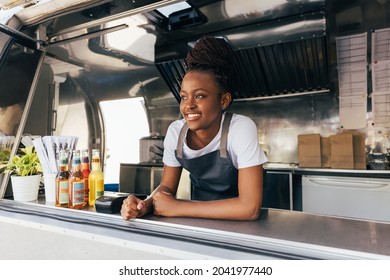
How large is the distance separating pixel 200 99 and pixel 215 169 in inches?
13.4

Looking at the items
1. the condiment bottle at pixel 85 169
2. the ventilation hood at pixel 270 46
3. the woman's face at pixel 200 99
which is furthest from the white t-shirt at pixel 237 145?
the ventilation hood at pixel 270 46

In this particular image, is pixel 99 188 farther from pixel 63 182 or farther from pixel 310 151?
pixel 310 151

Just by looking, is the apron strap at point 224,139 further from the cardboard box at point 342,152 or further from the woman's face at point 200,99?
the cardboard box at point 342,152

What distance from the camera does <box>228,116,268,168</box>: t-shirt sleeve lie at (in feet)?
3.34

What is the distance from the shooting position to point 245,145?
3.46ft

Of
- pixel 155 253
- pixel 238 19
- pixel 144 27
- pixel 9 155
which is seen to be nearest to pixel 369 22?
pixel 238 19

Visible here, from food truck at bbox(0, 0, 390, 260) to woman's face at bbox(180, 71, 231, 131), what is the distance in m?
0.40

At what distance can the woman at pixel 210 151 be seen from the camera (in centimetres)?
98

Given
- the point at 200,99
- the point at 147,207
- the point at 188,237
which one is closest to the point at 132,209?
the point at 147,207

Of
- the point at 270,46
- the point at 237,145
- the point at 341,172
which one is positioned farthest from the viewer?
the point at 270,46

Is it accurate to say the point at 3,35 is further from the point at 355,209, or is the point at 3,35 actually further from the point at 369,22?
the point at 369,22

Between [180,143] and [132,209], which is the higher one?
[180,143]

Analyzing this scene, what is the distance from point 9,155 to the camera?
5.05 ft

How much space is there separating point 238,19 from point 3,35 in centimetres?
214
